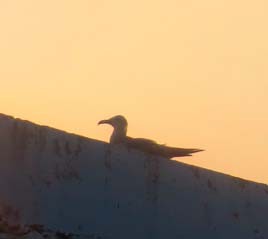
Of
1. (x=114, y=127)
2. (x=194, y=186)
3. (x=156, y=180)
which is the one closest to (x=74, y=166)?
(x=156, y=180)

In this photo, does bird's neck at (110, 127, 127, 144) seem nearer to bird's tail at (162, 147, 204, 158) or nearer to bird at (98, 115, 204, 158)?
bird at (98, 115, 204, 158)

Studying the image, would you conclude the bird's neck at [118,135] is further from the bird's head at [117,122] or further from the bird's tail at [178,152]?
the bird's tail at [178,152]

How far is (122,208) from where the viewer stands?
22.8 feet

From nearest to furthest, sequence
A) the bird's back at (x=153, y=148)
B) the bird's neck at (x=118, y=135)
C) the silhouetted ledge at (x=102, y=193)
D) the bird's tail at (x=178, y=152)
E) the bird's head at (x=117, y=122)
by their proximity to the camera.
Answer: the silhouetted ledge at (x=102, y=193)
the bird's back at (x=153, y=148)
the bird's tail at (x=178, y=152)
the bird's neck at (x=118, y=135)
the bird's head at (x=117, y=122)

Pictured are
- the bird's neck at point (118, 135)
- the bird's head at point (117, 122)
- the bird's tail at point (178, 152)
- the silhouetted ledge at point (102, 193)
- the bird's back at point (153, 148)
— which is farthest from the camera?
the bird's head at point (117, 122)

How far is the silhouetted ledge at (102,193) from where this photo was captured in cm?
633

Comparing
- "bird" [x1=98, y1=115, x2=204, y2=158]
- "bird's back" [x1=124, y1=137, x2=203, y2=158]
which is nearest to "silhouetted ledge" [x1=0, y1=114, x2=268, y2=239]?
"bird" [x1=98, y1=115, x2=204, y2=158]

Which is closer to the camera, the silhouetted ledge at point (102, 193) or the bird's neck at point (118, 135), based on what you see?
the silhouetted ledge at point (102, 193)

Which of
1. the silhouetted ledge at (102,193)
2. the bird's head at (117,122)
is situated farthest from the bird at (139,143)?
the silhouetted ledge at (102,193)

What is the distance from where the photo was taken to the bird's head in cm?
1302

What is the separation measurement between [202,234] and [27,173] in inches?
74.3

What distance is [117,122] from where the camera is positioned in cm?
1334

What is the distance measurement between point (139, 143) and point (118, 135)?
1.76 meters

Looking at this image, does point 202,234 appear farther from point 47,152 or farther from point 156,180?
point 47,152
